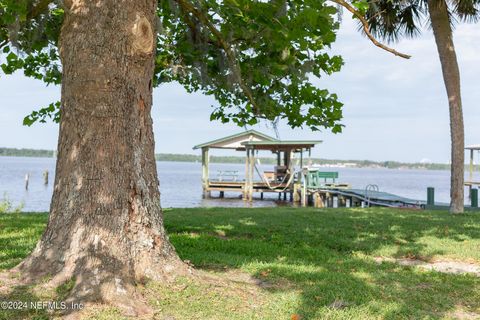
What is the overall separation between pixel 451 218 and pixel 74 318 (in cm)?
1162

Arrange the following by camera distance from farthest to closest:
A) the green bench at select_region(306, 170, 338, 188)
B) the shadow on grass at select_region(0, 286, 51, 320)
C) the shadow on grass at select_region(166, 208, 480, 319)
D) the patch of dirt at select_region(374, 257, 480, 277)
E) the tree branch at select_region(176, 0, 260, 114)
→ the green bench at select_region(306, 170, 338, 188) → the tree branch at select_region(176, 0, 260, 114) → the patch of dirt at select_region(374, 257, 480, 277) → the shadow on grass at select_region(166, 208, 480, 319) → the shadow on grass at select_region(0, 286, 51, 320)

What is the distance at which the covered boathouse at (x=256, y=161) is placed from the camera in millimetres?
31875

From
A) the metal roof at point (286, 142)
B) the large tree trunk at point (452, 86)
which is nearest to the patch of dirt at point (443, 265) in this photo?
the large tree trunk at point (452, 86)

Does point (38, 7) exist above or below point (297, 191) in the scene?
above

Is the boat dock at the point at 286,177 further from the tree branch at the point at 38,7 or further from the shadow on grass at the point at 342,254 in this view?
the tree branch at the point at 38,7

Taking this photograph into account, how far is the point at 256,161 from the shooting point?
34.6 metres

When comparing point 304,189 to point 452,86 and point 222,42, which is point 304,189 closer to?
point 452,86

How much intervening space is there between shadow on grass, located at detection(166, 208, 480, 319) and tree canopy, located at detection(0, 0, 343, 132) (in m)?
2.15

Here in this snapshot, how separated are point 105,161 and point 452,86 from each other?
12.5 metres

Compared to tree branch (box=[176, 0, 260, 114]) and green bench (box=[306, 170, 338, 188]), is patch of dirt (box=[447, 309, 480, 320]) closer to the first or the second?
tree branch (box=[176, 0, 260, 114])

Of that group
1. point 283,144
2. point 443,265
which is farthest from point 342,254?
point 283,144

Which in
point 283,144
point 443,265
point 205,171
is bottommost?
Answer: point 443,265

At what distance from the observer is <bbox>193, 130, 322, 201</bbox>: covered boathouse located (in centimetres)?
3188

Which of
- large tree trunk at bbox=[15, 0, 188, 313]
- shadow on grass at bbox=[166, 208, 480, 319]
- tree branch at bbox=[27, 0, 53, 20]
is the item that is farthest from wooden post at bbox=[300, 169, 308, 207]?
large tree trunk at bbox=[15, 0, 188, 313]
